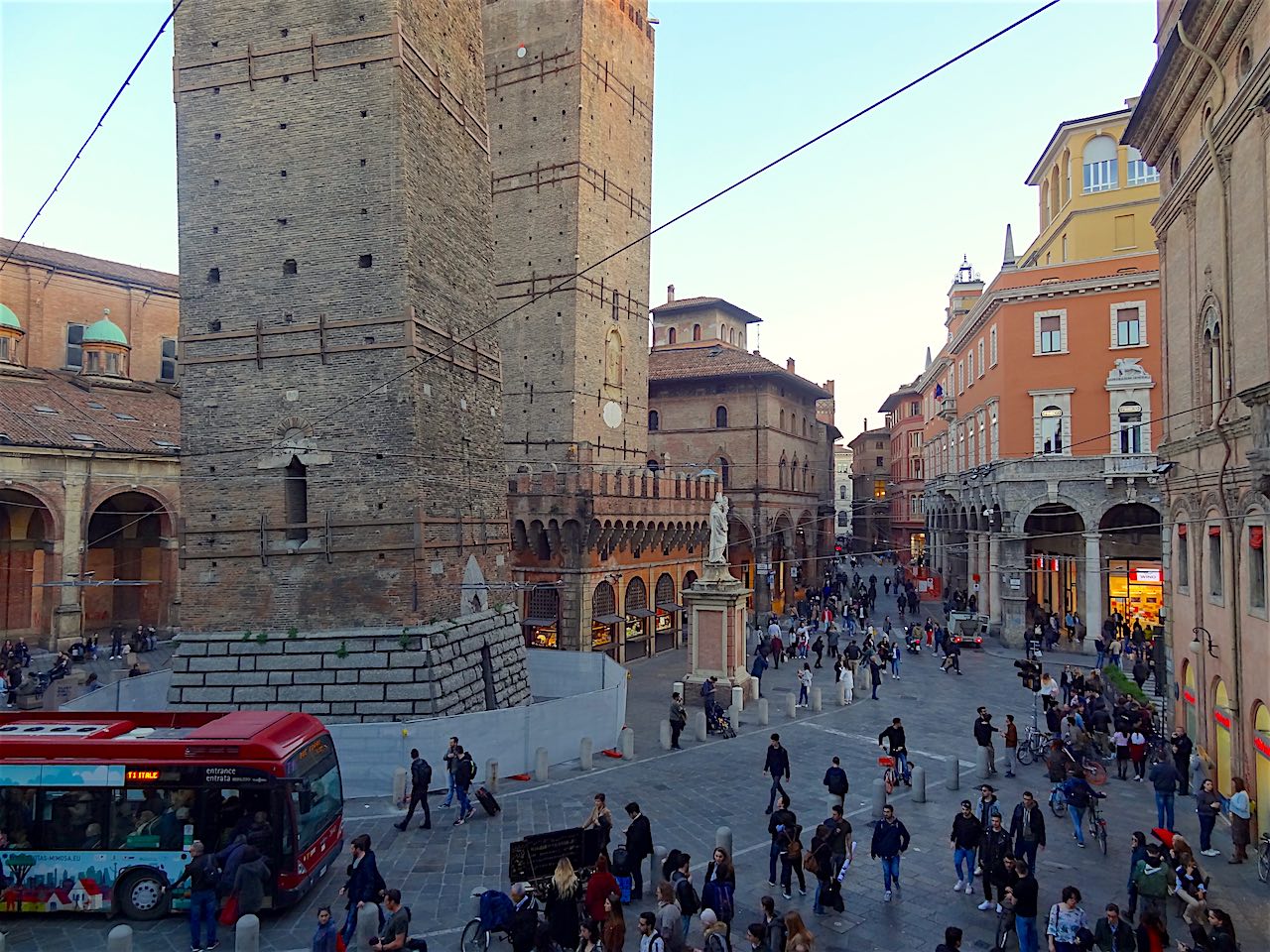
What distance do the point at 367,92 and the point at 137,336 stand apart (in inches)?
1237

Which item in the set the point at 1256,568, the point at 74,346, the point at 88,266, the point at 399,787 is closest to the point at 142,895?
the point at 399,787

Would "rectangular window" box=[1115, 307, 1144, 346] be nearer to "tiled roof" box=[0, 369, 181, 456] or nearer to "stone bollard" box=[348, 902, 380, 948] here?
"stone bollard" box=[348, 902, 380, 948]

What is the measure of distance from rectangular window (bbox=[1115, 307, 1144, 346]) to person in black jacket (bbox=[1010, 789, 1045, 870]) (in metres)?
24.5

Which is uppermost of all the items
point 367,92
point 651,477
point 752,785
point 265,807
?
point 367,92

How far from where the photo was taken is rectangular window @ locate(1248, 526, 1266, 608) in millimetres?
11898

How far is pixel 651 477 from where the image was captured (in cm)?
3200

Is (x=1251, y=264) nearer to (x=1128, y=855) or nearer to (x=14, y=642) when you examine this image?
(x=1128, y=855)

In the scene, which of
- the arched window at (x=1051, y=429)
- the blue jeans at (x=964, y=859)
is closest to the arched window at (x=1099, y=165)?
the arched window at (x=1051, y=429)

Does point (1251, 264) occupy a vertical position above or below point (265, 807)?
above

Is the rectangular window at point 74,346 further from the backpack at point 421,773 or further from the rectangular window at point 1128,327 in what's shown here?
the rectangular window at point 1128,327

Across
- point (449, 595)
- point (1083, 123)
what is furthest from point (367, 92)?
point (1083, 123)

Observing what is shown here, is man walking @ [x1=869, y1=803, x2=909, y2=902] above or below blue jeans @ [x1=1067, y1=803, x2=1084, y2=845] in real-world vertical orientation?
→ above

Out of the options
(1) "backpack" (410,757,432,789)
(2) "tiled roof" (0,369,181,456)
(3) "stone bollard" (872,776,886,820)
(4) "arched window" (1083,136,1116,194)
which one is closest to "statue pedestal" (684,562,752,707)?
(3) "stone bollard" (872,776,886,820)

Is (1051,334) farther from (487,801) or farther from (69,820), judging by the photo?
(69,820)
